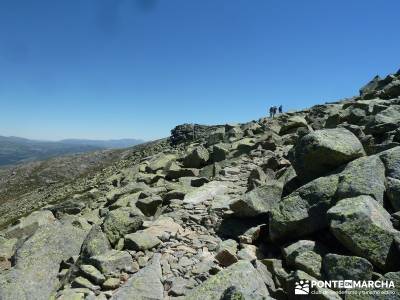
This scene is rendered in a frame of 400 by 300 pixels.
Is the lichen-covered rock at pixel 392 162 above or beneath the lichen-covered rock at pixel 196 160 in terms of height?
above

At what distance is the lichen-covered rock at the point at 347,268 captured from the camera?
8992 mm

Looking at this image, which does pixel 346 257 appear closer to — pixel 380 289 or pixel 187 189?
pixel 380 289

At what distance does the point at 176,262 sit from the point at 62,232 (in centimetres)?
582

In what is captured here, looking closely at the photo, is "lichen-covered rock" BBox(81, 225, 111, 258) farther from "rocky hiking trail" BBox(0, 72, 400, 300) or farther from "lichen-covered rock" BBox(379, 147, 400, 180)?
"lichen-covered rock" BBox(379, 147, 400, 180)

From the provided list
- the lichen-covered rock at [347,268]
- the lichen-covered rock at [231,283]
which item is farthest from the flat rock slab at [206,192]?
the lichen-covered rock at [347,268]

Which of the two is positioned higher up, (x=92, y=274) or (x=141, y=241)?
(x=141, y=241)

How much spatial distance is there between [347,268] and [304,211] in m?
2.99

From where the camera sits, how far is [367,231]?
9641 millimetres

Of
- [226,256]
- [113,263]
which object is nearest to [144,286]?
[113,263]

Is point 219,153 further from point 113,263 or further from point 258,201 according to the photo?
point 113,263

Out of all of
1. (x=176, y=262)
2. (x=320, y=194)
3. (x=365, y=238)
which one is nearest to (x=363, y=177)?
(x=320, y=194)

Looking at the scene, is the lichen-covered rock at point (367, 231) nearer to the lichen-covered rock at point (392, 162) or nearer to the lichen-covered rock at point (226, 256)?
the lichen-covered rock at point (392, 162)

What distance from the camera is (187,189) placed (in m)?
21.8

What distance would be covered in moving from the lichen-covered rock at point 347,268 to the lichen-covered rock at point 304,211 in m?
2.38
